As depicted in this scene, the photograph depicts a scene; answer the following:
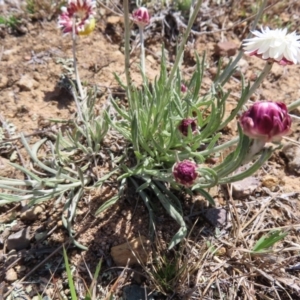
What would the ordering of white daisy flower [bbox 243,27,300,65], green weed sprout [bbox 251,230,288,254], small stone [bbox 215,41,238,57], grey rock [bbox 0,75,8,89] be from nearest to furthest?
1. white daisy flower [bbox 243,27,300,65]
2. green weed sprout [bbox 251,230,288,254]
3. grey rock [bbox 0,75,8,89]
4. small stone [bbox 215,41,238,57]

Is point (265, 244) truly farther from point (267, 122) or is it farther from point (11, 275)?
point (11, 275)

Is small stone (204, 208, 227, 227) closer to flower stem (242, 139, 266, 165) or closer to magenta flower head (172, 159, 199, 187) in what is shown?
magenta flower head (172, 159, 199, 187)

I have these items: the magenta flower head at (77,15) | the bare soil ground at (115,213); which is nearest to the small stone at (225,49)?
the bare soil ground at (115,213)

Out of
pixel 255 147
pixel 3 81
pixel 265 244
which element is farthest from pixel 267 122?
pixel 3 81

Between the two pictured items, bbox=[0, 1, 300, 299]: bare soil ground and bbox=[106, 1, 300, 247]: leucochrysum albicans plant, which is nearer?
bbox=[106, 1, 300, 247]: leucochrysum albicans plant

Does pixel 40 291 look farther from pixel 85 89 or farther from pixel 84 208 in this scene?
pixel 85 89

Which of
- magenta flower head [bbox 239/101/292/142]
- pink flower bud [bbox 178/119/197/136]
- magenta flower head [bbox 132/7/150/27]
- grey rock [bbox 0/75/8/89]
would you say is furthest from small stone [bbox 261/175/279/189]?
grey rock [bbox 0/75/8/89]
